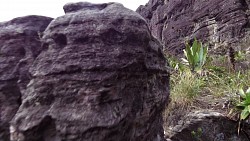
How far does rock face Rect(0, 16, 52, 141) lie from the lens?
2881mm

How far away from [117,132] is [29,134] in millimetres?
758

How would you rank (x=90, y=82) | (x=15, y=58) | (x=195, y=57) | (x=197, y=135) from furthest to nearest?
1. (x=195, y=57)
2. (x=197, y=135)
3. (x=15, y=58)
4. (x=90, y=82)

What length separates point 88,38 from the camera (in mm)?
2855

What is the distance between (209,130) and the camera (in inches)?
185

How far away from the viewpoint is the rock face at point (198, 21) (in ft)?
38.3

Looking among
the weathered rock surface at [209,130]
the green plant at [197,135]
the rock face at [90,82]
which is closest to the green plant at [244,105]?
the weathered rock surface at [209,130]

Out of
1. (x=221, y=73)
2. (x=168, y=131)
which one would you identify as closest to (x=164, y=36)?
(x=221, y=73)

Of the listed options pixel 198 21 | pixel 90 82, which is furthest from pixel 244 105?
pixel 198 21

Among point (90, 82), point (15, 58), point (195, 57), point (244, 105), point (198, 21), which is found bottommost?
point (244, 105)

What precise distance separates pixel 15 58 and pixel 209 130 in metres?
3.14

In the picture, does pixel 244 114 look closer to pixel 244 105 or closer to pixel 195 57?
pixel 244 105

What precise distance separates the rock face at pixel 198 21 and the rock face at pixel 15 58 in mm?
9739

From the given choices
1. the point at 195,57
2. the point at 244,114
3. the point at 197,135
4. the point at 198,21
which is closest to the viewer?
the point at 244,114

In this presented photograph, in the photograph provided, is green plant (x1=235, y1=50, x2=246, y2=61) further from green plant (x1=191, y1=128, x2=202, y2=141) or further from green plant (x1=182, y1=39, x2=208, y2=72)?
green plant (x1=191, y1=128, x2=202, y2=141)
